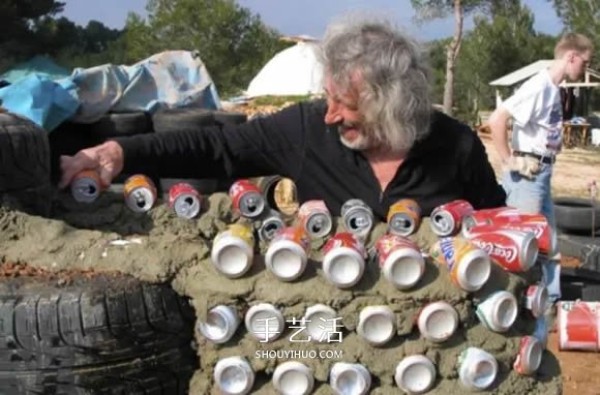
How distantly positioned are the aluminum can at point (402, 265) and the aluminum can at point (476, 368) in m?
0.23

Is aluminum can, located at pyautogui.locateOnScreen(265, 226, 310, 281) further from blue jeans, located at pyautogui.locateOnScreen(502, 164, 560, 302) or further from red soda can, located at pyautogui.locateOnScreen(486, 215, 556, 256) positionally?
blue jeans, located at pyautogui.locateOnScreen(502, 164, 560, 302)

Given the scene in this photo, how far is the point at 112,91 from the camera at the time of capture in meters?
7.73

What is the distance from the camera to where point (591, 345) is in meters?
5.93

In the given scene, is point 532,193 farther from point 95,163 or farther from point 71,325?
point 71,325

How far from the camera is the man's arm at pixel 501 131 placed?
239 inches

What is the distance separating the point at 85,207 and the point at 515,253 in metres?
1.30

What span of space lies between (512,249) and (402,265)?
0.31 metres

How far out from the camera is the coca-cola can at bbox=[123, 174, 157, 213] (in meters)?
2.86

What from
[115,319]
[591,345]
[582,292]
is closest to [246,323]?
[115,319]

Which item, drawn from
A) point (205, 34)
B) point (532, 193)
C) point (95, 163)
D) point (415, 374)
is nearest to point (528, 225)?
point (415, 374)

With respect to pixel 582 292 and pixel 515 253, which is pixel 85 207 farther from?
pixel 582 292

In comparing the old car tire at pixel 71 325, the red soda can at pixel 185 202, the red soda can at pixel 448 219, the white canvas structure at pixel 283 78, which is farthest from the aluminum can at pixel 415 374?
the white canvas structure at pixel 283 78

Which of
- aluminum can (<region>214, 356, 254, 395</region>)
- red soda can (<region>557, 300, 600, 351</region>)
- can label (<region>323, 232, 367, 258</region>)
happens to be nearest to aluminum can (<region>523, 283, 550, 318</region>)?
can label (<region>323, 232, 367, 258</region>)

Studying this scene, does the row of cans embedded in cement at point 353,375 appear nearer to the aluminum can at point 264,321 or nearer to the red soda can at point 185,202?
the aluminum can at point 264,321
